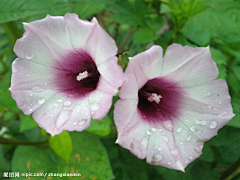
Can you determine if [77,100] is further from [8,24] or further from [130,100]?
[8,24]

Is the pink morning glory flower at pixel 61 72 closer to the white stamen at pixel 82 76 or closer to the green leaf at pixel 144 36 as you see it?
the white stamen at pixel 82 76

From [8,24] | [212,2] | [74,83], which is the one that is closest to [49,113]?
[74,83]

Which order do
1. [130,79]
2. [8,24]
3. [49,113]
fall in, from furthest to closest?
[8,24], [49,113], [130,79]

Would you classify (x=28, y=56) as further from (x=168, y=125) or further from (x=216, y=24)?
(x=216, y=24)

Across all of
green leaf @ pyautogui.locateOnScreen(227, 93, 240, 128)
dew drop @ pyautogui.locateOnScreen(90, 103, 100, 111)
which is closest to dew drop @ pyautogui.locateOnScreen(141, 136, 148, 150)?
dew drop @ pyautogui.locateOnScreen(90, 103, 100, 111)

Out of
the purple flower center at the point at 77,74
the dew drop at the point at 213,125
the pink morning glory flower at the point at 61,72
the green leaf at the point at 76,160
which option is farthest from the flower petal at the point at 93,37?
the green leaf at the point at 76,160
